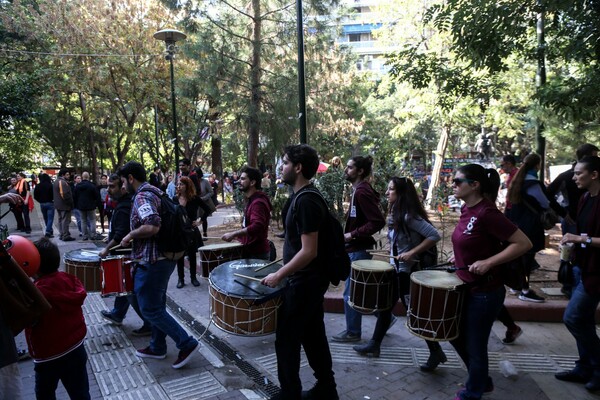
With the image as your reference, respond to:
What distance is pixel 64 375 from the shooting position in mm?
2783

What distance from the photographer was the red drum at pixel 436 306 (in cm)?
321

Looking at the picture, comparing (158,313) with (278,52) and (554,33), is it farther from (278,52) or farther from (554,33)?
(278,52)

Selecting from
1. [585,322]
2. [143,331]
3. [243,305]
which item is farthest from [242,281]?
[585,322]

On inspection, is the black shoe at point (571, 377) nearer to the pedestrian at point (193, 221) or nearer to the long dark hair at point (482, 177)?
the long dark hair at point (482, 177)

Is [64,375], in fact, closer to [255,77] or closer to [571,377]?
[571,377]

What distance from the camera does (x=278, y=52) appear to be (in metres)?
11.8

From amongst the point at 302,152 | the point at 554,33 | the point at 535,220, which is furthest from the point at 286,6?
the point at 302,152

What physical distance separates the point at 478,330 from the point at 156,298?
2763mm

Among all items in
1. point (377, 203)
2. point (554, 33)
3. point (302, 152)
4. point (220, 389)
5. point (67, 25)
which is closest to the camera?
point (302, 152)

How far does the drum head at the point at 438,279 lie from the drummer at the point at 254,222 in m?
1.83

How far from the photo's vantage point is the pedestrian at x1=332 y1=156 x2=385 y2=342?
4.24 metres

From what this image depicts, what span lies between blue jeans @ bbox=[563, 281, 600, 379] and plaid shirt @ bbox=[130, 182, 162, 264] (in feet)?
11.6

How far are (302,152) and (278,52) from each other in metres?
9.43

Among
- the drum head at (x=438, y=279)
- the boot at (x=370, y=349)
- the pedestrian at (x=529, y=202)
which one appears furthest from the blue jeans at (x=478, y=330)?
the pedestrian at (x=529, y=202)
